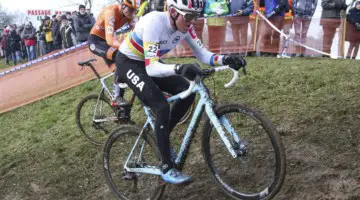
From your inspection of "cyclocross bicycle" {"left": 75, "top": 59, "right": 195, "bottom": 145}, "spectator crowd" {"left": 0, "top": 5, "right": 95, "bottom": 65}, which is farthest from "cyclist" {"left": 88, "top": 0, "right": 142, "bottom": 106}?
"spectator crowd" {"left": 0, "top": 5, "right": 95, "bottom": 65}

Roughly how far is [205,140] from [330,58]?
23.9 feet

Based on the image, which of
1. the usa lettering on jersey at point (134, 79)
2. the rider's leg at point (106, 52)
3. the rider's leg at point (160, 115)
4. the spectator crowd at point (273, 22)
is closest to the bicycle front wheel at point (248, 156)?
the rider's leg at point (160, 115)

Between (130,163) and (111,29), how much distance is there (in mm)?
2634

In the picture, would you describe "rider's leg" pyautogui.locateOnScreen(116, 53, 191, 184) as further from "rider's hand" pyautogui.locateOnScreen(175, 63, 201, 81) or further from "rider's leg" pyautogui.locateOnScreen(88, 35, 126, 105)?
"rider's leg" pyautogui.locateOnScreen(88, 35, 126, 105)

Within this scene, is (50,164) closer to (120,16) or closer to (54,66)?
(120,16)

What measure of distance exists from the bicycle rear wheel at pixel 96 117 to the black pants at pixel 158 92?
6.63ft

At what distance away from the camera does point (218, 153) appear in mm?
4930

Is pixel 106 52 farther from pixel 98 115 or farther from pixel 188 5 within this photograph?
pixel 188 5

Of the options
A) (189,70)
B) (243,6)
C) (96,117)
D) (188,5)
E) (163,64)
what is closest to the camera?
(189,70)

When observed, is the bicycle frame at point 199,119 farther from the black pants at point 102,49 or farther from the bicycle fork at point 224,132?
the black pants at point 102,49

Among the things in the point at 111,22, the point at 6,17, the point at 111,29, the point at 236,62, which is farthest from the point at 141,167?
the point at 6,17

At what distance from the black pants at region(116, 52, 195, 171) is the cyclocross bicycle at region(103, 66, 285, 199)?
152mm

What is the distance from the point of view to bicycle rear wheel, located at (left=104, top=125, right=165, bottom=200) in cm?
506

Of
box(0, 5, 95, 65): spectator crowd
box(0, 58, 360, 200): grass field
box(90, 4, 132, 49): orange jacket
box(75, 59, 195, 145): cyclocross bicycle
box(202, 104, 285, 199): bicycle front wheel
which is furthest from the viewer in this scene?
box(0, 5, 95, 65): spectator crowd
